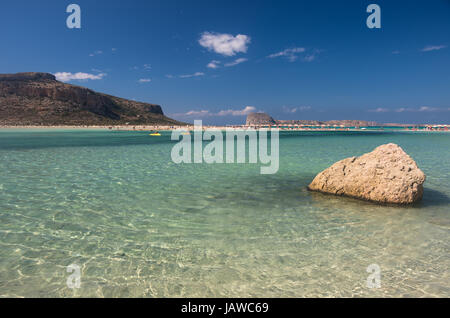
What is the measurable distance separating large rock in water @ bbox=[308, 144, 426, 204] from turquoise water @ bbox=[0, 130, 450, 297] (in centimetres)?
57

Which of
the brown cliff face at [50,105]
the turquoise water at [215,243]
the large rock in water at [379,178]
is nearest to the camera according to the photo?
the turquoise water at [215,243]

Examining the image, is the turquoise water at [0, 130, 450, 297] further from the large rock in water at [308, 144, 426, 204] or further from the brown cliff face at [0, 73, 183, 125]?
the brown cliff face at [0, 73, 183, 125]

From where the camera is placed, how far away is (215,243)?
512 centimetres

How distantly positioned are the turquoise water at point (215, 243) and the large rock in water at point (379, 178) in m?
0.57

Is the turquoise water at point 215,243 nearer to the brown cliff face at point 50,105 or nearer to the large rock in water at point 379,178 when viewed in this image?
the large rock in water at point 379,178

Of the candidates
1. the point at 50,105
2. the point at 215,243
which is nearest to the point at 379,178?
the point at 215,243

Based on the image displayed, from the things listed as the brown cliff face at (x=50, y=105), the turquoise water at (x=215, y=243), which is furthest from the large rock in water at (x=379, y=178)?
the brown cliff face at (x=50, y=105)

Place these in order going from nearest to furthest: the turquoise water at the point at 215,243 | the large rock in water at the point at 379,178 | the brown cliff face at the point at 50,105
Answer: the turquoise water at the point at 215,243 < the large rock in water at the point at 379,178 < the brown cliff face at the point at 50,105

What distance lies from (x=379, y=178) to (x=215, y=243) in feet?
21.3

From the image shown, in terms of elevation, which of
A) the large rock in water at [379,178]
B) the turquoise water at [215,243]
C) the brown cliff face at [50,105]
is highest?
the brown cliff face at [50,105]

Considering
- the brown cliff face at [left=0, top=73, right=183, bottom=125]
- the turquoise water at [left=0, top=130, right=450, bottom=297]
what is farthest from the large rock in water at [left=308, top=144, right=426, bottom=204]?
the brown cliff face at [left=0, top=73, right=183, bottom=125]

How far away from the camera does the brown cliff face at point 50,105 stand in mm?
99125

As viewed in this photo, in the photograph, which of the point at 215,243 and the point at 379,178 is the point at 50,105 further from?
the point at 379,178
